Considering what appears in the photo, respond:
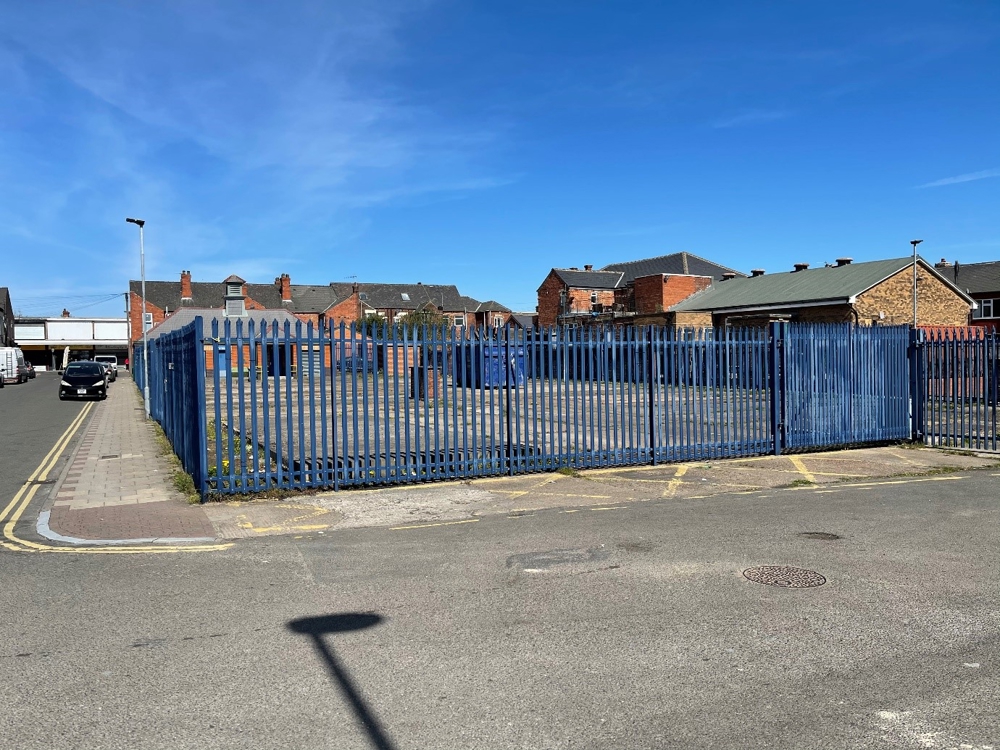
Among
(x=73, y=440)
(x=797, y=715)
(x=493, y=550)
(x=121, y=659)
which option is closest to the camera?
(x=797, y=715)

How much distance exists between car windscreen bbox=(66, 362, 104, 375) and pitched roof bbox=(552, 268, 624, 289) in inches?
1438

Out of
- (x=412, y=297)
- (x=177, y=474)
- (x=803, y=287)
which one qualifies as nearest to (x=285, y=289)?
(x=412, y=297)

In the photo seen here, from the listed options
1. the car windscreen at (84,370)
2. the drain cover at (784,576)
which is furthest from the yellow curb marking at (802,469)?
the car windscreen at (84,370)

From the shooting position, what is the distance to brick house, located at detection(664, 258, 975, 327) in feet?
115

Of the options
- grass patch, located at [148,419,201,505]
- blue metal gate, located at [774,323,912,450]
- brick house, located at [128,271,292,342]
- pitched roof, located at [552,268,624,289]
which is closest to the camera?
grass patch, located at [148,419,201,505]

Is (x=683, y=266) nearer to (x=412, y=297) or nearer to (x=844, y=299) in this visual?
(x=844, y=299)

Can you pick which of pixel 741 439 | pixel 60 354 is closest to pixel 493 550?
pixel 741 439

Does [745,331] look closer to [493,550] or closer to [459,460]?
[459,460]

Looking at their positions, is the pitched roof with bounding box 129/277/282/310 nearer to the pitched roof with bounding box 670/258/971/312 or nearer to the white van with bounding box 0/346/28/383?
the white van with bounding box 0/346/28/383

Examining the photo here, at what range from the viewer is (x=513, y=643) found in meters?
4.74

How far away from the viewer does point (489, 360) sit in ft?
36.0

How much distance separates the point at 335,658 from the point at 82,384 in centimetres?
3528

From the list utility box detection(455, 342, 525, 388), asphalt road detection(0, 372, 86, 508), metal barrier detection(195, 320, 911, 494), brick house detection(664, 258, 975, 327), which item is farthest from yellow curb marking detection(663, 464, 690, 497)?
brick house detection(664, 258, 975, 327)

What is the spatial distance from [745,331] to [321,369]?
736cm
